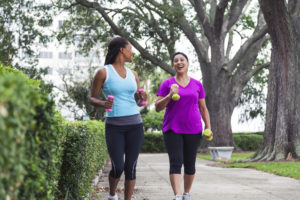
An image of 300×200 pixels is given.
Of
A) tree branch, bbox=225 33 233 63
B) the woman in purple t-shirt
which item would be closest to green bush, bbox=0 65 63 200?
the woman in purple t-shirt

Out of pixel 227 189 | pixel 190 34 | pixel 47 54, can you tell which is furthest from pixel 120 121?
pixel 47 54

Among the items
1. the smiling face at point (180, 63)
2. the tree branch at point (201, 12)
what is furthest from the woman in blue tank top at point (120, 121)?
the tree branch at point (201, 12)

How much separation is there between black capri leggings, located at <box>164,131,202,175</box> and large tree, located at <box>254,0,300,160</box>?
30.2ft

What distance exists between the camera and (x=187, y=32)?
23531mm

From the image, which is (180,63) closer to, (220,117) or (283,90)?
(283,90)

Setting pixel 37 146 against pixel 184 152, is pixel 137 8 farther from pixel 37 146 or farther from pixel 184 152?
pixel 37 146

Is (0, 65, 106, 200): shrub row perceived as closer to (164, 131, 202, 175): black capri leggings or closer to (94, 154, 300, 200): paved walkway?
(164, 131, 202, 175): black capri leggings

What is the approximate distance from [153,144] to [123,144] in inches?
1077

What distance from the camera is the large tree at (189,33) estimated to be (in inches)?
895

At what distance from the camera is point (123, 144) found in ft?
16.7

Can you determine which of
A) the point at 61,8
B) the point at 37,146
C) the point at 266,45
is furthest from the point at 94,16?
the point at 37,146

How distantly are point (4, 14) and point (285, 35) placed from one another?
668 inches

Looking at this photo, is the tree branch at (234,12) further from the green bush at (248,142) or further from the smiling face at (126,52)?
the smiling face at (126,52)

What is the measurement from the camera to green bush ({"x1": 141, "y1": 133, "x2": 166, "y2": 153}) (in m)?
32.4
